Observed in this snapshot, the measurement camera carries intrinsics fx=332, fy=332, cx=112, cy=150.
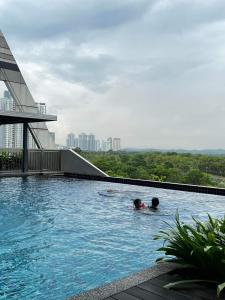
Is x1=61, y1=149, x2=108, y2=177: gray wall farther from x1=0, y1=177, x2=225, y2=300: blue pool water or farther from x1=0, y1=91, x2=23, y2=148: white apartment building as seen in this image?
x1=0, y1=177, x2=225, y2=300: blue pool water

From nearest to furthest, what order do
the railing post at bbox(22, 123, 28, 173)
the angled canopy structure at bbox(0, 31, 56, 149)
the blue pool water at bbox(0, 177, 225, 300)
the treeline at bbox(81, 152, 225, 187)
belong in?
the blue pool water at bbox(0, 177, 225, 300) < the treeline at bbox(81, 152, 225, 187) < the railing post at bbox(22, 123, 28, 173) < the angled canopy structure at bbox(0, 31, 56, 149)

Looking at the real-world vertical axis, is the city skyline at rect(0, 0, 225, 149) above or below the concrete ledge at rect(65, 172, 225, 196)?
above

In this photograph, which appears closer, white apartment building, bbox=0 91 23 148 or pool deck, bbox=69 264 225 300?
pool deck, bbox=69 264 225 300

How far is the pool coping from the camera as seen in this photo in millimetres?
2369

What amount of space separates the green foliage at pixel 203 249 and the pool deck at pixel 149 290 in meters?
0.10

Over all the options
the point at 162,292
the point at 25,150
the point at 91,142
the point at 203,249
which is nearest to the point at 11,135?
the point at 25,150

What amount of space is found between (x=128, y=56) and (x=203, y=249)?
12767mm

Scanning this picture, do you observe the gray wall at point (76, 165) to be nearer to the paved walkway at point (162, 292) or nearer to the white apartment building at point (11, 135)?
the white apartment building at point (11, 135)

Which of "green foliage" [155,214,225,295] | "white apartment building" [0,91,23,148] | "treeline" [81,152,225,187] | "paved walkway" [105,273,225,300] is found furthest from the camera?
"white apartment building" [0,91,23,148]

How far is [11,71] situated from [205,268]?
2397cm

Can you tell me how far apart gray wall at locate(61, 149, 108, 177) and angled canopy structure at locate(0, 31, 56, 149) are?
5843 millimetres

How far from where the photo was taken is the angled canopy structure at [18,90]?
2375 centimetres

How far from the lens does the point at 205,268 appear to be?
266 cm

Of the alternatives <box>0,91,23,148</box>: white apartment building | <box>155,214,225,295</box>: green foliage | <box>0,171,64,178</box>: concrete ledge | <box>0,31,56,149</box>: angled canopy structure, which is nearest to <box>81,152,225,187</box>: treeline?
<box>0,171,64,178</box>: concrete ledge
